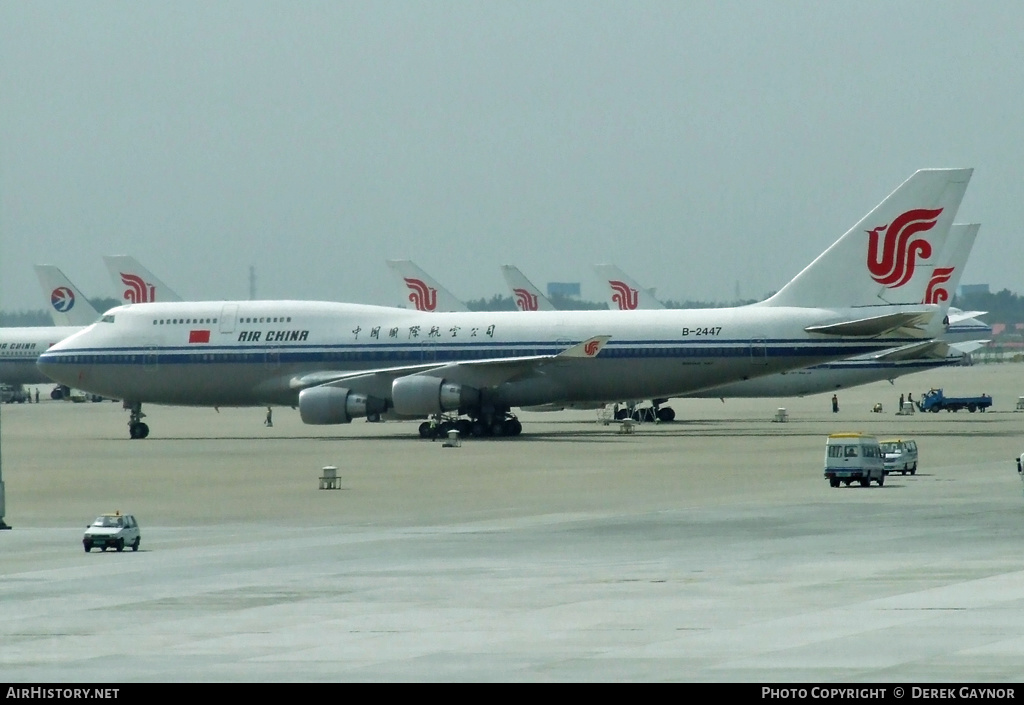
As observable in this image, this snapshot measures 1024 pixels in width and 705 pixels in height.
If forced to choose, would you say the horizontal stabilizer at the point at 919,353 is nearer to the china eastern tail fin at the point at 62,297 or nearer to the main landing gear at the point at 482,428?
the main landing gear at the point at 482,428

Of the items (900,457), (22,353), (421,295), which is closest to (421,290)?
(421,295)

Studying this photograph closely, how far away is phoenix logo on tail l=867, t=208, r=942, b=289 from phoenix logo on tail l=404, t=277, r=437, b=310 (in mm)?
47390

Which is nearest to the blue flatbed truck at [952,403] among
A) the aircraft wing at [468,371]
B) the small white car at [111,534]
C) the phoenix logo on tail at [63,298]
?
the aircraft wing at [468,371]

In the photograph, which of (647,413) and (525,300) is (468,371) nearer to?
(647,413)

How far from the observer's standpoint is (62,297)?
124562 mm

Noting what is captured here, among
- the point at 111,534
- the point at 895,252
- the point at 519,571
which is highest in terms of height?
the point at 895,252

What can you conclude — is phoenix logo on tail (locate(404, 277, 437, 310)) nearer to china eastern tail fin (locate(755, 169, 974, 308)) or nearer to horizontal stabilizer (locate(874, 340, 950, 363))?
horizontal stabilizer (locate(874, 340, 950, 363))

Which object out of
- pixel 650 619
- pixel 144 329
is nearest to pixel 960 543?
pixel 650 619

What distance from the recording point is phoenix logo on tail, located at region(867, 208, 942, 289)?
60781 mm

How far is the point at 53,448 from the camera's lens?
57.5 meters

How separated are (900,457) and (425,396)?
2406cm

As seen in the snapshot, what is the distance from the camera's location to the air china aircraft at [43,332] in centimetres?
11262

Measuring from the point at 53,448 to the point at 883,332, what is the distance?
2962 centimetres

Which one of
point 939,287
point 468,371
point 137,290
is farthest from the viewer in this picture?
point 137,290
